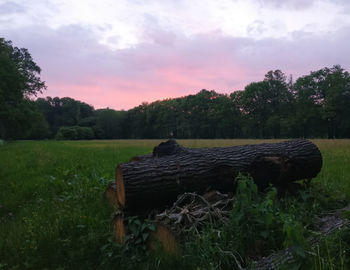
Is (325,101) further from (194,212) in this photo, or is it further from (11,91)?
(194,212)

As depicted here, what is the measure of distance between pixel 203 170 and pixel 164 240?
126cm

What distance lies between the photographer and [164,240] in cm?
294

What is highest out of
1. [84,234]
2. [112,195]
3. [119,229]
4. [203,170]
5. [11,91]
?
[11,91]

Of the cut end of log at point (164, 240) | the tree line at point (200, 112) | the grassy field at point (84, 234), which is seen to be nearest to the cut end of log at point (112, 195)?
the grassy field at point (84, 234)

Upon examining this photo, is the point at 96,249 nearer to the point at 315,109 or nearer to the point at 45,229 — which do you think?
the point at 45,229

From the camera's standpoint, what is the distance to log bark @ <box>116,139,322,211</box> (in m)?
3.50

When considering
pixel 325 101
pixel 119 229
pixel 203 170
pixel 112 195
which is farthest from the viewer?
pixel 325 101

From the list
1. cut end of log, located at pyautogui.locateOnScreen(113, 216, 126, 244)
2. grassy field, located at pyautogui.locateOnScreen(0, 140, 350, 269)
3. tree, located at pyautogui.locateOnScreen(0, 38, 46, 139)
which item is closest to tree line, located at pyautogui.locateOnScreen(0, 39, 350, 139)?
tree, located at pyautogui.locateOnScreen(0, 38, 46, 139)

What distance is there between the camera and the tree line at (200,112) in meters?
33.8

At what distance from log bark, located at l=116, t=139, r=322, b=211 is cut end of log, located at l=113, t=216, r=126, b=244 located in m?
0.20

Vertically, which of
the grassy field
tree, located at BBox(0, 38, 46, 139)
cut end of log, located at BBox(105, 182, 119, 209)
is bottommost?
the grassy field

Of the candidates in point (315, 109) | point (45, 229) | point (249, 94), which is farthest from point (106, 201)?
point (249, 94)

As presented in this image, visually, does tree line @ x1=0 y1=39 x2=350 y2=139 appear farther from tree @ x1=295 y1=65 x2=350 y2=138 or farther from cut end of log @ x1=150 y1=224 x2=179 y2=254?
cut end of log @ x1=150 y1=224 x2=179 y2=254

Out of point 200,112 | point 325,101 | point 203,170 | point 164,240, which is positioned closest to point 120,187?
point 164,240
